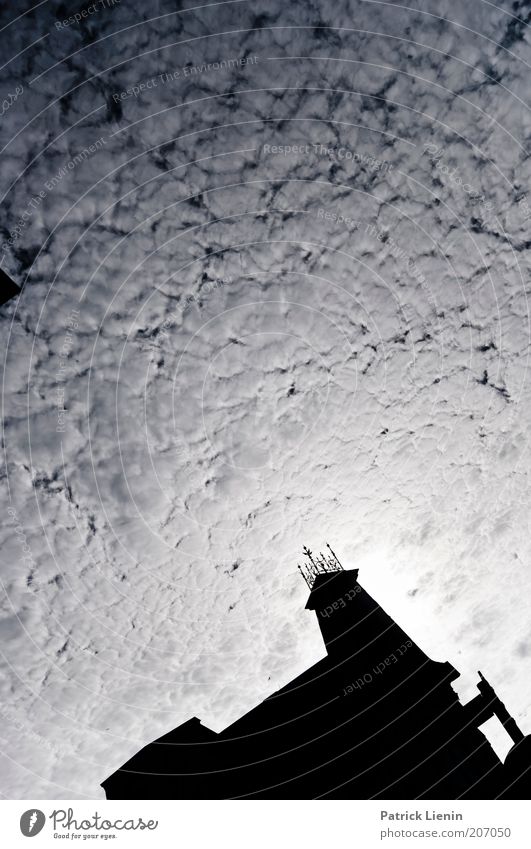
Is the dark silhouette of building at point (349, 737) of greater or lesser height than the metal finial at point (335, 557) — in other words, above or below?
below

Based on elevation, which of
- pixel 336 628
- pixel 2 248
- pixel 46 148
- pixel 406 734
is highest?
pixel 46 148

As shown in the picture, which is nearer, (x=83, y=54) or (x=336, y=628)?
(x=83, y=54)

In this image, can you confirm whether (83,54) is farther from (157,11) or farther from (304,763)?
(304,763)

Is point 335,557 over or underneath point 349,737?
over

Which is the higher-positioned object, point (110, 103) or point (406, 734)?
point (110, 103)

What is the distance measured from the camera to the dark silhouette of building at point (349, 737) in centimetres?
1254

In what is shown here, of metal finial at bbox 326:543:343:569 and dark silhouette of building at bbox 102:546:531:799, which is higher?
metal finial at bbox 326:543:343:569

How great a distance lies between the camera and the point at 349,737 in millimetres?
13641

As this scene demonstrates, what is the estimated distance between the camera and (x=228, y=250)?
785cm

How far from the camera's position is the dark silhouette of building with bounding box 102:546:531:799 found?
12539 millimetres
